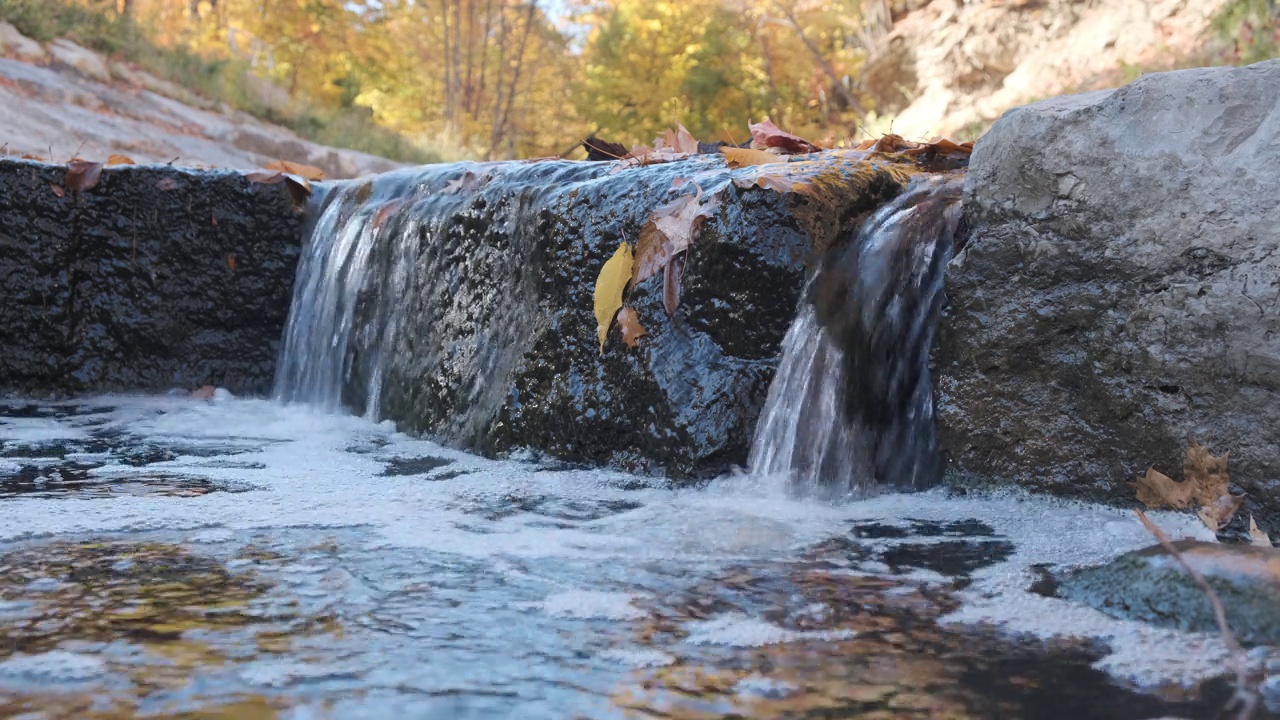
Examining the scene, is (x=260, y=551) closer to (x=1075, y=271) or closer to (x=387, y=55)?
(x=1075, y=271)

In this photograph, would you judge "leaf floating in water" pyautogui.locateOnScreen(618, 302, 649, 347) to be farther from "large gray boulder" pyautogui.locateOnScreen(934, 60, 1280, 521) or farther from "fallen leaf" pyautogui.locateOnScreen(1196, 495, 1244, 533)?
"fallen leaf" pyautogui.locateOnScreen(1196, 495, 1244, 533)

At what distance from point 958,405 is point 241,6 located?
21461 mm

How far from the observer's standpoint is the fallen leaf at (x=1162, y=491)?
7.63 feet

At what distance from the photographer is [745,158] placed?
11.0 ft

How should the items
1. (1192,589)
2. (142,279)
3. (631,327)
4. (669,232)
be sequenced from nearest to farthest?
(1192,589)
(669,232)
(631,327)
(142,279)

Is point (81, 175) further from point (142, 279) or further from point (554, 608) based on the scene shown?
point (554, 608)

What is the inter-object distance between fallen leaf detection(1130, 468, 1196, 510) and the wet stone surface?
0.15 meters

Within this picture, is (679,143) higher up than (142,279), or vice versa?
(679,143)

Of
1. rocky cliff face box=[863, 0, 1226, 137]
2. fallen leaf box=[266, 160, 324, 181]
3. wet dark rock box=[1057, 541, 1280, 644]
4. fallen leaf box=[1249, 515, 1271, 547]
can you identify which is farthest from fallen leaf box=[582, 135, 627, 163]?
rocky cliff face box=[863, 0, 1226, 137]

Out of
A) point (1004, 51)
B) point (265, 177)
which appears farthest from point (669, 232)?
point (1004, 51)

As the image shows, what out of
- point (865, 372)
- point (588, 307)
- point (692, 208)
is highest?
point (692, 208)

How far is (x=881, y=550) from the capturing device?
6.83 ft

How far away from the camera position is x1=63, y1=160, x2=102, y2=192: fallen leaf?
511 centimetres

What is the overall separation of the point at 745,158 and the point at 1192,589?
6.92 feet
